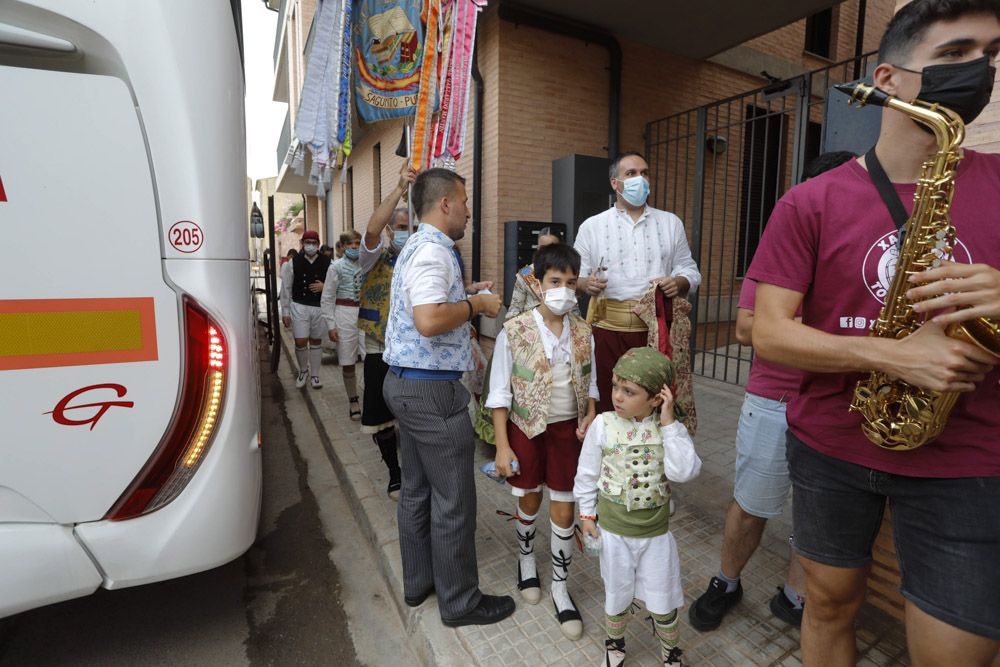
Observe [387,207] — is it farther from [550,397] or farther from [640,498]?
[640,498]

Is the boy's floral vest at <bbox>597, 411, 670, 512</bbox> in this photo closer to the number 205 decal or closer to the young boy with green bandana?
the young boy with green bandana

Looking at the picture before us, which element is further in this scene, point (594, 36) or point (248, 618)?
point (594, 36)

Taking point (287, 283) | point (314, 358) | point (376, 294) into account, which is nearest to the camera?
point (376, 294)

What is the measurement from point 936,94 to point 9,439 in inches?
Answer: 112

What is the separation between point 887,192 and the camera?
1.36 metres

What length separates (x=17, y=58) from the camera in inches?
66.8

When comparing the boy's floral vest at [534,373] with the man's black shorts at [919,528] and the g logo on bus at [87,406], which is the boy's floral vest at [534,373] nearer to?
the man's black shorts at [919,528]

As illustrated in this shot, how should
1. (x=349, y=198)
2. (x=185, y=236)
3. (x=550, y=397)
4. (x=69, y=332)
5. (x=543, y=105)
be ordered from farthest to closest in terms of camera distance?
(x=349, y=198)
(x=543, y=105)
(x=550, y=397)
(x=185, y=236)
(x=69, y=332)

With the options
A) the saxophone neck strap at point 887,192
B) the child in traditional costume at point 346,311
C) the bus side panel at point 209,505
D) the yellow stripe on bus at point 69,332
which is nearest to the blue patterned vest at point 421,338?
the bus side panel at point 209,505

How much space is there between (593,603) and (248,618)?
1.80 metres

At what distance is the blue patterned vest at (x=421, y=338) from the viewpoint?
2338 millimetres

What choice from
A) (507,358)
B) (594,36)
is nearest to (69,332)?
(507,358)

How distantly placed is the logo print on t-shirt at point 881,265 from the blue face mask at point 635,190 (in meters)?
2.03

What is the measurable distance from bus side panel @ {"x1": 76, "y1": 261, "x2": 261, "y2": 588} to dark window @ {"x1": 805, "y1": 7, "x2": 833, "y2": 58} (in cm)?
1156
